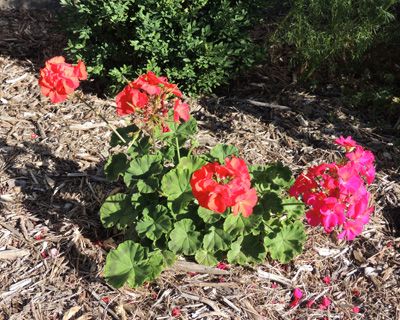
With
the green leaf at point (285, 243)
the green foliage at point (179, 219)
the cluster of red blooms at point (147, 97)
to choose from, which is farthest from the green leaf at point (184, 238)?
the cluster of red blooms at point (147, 97)

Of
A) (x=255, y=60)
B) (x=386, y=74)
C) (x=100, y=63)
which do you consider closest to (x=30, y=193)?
(x=100, y=63)

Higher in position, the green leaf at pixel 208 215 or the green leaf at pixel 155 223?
the green leaf at pixel 208 215

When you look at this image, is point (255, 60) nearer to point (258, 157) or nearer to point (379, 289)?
point (258, 157)

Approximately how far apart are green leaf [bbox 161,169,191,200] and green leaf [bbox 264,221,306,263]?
50 cm

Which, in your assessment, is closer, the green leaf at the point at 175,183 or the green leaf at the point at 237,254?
the green leaf at the point at 175,183

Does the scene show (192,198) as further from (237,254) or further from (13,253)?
(13,253)

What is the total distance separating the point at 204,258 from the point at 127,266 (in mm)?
402

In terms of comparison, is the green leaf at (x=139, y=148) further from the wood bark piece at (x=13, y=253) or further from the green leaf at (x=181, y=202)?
the wood bark piece at (x=13, y=253)

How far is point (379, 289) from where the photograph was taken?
2896 mm

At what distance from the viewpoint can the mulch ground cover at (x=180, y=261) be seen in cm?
269

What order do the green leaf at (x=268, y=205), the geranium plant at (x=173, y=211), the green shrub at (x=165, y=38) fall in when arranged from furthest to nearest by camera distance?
1. the green shrub at (x=165, y=38)
2. the green leaf at (x=268, y=205)
3. the geranium plant at (x=173, y=211)

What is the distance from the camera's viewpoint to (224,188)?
2062 millimetres

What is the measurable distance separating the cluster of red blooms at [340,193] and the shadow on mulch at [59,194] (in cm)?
117

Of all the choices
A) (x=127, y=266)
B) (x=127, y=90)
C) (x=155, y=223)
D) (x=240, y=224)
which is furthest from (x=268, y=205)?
(x=127, y=90)
